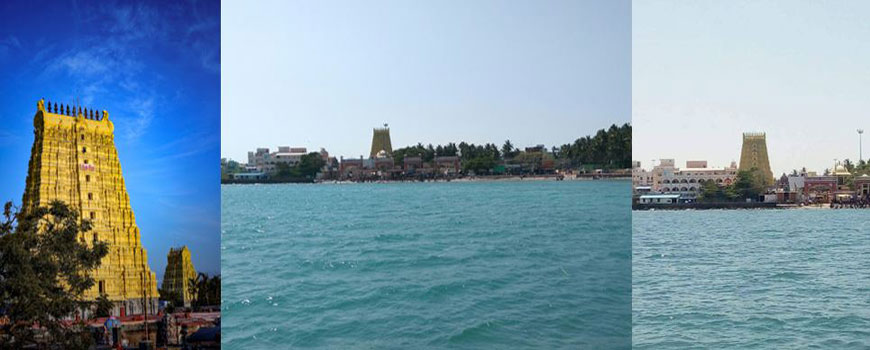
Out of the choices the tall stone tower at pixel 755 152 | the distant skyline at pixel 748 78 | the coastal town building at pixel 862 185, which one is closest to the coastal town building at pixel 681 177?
the distant skyline at pixel 748 78

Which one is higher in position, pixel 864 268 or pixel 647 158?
pixel 647 158

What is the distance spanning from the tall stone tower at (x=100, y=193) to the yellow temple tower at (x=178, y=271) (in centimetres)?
8

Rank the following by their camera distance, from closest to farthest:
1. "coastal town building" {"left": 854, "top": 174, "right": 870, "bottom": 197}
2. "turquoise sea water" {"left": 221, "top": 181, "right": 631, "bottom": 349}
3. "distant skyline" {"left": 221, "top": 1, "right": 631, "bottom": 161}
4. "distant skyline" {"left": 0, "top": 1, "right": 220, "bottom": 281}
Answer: "distant skyline" {"left": 0, "top": 1, "right": 220, "bottom": 281} → "turquoise sea water" {"left": 221, "top": 181, "right": 631, "bottom": 349} → "distant skyline" {"left": 221, "top": 1, "right": 631, "bottom": 161} → "coastal town building" {"left": 854, "top": 174, "right": 870, "bottom": 197}

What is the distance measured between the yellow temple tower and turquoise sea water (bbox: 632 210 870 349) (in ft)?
34.0

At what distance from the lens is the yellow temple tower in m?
4.42

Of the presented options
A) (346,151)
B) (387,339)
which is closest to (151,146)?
(387,339)

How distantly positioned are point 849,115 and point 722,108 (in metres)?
3.64

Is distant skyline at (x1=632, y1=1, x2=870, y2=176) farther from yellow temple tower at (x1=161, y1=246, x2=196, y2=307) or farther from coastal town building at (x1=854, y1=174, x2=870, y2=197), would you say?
yellow temple tower at (x1=161, y1=246, x2=196, y2=307)

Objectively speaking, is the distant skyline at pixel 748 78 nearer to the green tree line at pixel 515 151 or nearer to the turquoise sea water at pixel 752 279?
the turquoise sea water at pixel 752 279

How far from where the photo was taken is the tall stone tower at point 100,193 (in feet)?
13.7

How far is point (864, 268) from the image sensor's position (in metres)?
20.0

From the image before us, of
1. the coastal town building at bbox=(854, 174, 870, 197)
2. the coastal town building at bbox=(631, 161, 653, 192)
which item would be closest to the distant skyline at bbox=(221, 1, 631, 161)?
the coastal town building at bbox=(631, 161, 653, 192)

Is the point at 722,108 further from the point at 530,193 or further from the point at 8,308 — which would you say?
the point at 8,308

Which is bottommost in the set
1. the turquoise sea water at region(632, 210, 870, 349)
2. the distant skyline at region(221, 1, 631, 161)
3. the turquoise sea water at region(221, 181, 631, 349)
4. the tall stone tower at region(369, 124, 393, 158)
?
the turquoise sea water at region(632, 210, 870, 349)
